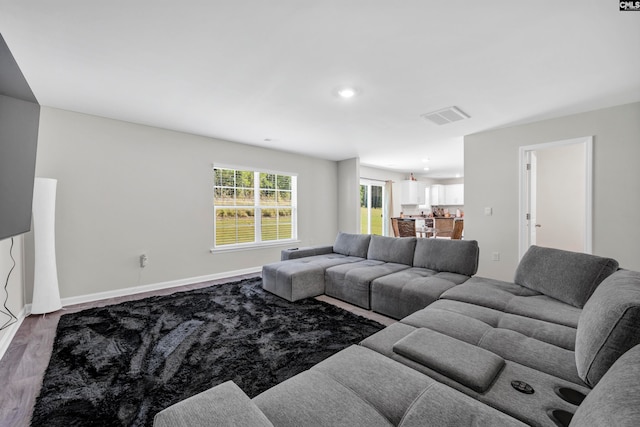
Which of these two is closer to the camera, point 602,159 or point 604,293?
point 604,293

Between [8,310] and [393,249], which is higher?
[393,249]

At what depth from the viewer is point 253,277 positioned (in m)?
4.54

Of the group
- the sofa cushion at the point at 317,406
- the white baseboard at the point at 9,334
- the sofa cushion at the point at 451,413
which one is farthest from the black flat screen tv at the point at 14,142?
the sofa cushion at the point at 451,413

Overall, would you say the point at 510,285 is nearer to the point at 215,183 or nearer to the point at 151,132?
the point at 215,183

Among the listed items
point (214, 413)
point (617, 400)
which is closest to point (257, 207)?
point (214, 413)

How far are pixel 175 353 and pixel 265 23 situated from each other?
8.48ft

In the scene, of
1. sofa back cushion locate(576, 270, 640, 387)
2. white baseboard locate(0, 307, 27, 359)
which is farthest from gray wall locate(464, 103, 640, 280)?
white baseboard locate(0, 307, 27, 359)

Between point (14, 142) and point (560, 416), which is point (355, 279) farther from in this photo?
point (14, 142)

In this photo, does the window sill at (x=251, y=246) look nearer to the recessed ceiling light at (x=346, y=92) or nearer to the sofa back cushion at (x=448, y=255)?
the sofa back cushion at (x=448, y=255)

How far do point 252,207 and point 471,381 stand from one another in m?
4.57

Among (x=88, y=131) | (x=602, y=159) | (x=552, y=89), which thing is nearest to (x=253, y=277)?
(x=88, y=131)

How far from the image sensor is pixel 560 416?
0.90m

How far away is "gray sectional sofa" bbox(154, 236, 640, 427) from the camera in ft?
2.69

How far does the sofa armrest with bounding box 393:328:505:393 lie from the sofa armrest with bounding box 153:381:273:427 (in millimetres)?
775
